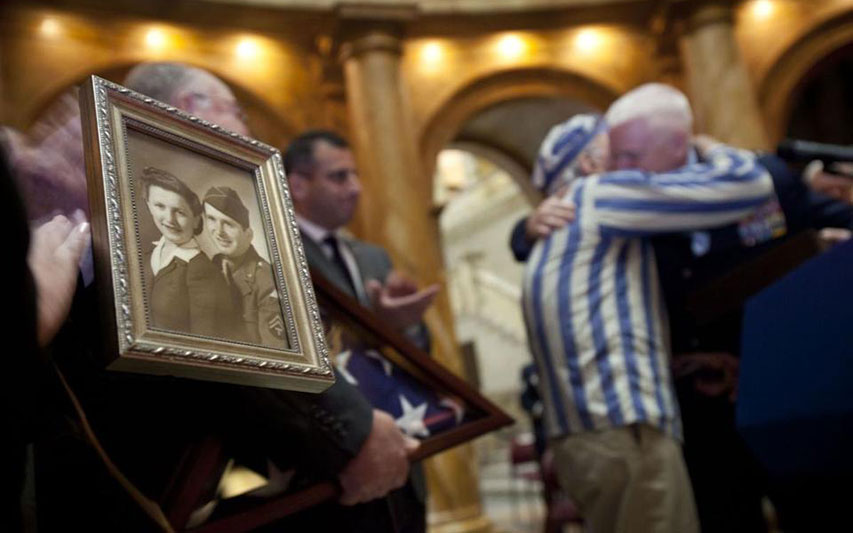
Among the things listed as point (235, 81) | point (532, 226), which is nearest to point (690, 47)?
point (235, 81)

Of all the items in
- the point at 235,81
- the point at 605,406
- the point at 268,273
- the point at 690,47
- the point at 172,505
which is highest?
the point at 235,81

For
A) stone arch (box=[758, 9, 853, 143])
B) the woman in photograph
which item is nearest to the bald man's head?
the woman in photograph

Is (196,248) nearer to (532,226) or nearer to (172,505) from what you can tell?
(172,505)

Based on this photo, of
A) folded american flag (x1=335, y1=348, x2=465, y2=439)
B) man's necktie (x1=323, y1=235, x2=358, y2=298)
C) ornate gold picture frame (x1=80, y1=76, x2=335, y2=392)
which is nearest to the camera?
ornate gold picture frame (x1=80, y1=76, x2=335, y2=392)

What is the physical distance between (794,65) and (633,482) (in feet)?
27.0

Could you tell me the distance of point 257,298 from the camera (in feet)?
3.99

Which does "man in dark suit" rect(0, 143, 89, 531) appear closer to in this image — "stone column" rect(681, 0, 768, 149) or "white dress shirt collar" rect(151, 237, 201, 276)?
"white dress shirt collar" rect(151, 237, 201, 276)

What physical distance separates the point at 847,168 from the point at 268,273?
2.83 metres

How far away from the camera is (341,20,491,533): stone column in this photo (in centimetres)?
755

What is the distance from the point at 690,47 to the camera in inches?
352

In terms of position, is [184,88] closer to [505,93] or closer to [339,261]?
[339,261]

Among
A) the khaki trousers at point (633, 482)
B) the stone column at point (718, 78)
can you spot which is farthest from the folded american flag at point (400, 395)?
the stone column at point (718, 78)

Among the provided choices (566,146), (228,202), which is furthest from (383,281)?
(228,202)

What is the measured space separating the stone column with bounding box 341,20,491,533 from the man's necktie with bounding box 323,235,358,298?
498 centimetres
